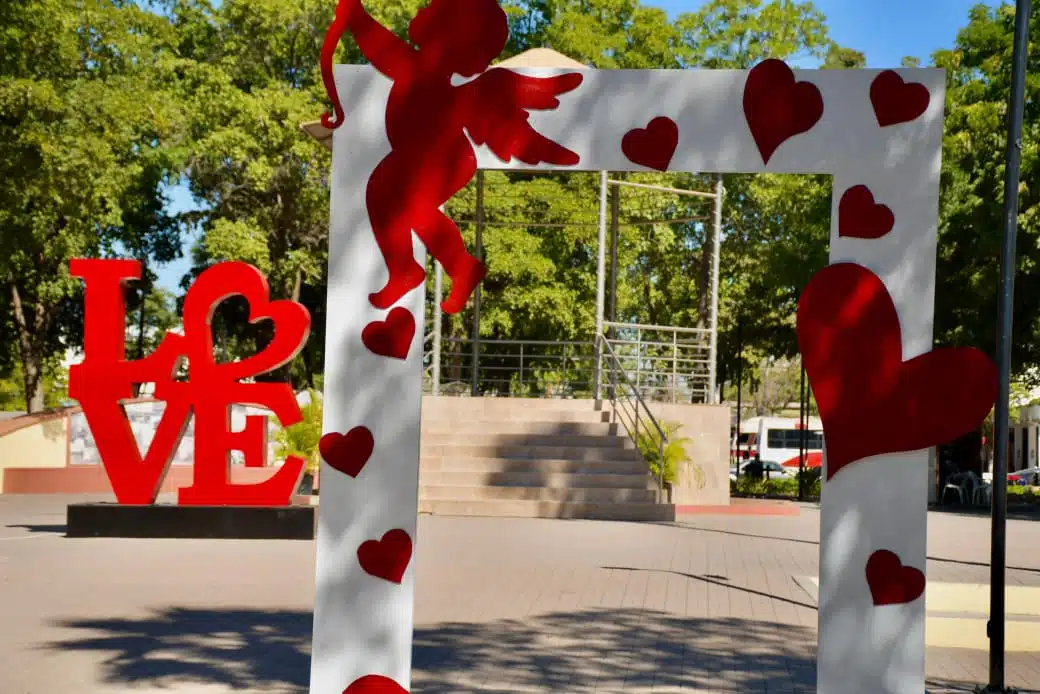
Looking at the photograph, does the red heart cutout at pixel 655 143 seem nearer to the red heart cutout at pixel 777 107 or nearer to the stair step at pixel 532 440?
the red heart cutout at pixel 777 107

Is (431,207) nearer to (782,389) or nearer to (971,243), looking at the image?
(971,243)

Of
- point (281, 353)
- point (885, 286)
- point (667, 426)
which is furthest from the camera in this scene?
point (667, 426)

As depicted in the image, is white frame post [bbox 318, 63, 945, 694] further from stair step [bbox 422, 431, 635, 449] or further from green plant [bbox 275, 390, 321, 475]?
stair step [bbox 422, 431, 635, 449]

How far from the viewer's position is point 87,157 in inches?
1033

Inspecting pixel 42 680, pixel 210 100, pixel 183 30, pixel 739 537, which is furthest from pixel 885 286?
pixel 183 30

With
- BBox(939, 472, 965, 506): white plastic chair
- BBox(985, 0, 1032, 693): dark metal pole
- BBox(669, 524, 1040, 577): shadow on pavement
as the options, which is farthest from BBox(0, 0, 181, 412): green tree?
BBox(985, 0, 1032, 693): dark metal pole

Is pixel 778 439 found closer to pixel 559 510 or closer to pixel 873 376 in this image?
pixel 559 510

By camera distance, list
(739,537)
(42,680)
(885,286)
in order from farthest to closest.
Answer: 1. (739,537)
2. (42,680)
3. (885,286)

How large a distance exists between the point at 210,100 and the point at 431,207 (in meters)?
29.8

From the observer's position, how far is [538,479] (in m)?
22.5

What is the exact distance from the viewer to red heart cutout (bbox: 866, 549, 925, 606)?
6004 mm

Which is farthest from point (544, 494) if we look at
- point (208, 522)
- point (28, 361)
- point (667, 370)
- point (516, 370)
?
point (28, 361)

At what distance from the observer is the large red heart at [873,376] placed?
6020 millimetres

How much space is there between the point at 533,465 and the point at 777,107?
1697cm
